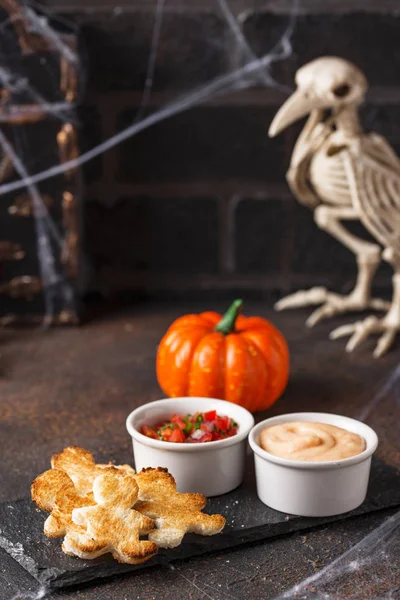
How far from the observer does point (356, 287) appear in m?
2.06

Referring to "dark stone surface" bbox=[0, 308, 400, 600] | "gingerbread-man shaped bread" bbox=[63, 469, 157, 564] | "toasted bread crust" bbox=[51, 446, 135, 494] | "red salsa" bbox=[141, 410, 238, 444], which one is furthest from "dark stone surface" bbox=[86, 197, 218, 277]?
"gingerbread-man shaped bread" bbox=[63, 469, 157, 564]

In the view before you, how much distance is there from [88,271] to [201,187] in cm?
36

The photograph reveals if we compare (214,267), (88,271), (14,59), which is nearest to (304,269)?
(214,267)

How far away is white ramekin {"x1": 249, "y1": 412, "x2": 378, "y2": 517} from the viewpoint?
1122 millimetres

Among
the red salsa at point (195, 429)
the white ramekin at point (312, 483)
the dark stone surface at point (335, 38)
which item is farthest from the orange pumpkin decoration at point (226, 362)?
the dark stone surface at point (335, 38)

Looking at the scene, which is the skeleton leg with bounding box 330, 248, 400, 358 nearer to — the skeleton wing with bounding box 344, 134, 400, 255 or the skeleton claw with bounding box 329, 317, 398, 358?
the skeleton claw with bounding box 329, 317, 398, 358

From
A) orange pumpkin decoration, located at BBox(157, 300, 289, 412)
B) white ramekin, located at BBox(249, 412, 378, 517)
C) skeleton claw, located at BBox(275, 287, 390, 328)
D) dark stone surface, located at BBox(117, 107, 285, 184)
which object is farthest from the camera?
dark stone surface, located at BBox(117, 107, 285, 184)

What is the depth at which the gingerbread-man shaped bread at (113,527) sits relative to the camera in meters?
1.01

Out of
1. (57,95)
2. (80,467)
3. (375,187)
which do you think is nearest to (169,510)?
(80,467)

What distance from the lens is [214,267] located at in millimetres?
2264

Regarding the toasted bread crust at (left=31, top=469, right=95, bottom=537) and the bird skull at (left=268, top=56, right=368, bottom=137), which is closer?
the toasted bread crust at (left=31, top=469, right=95, bottom=537)

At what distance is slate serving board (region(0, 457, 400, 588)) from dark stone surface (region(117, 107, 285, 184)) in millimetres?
1081

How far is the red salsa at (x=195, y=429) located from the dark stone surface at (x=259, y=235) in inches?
39.3

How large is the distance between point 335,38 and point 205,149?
0.40 meters
